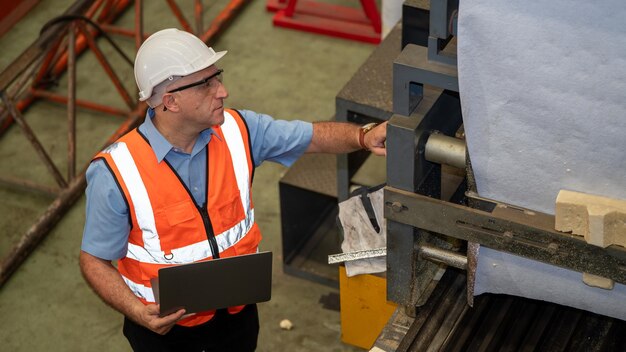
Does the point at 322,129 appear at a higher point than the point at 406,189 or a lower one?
lower

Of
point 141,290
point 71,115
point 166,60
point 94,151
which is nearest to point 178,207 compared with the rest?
point 141,290

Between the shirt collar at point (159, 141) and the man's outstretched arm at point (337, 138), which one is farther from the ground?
the shirt collar at point (159, 141)

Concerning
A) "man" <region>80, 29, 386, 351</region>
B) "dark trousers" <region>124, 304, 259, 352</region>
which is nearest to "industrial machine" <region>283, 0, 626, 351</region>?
"man" <region>80, 29, 386, 351</region>

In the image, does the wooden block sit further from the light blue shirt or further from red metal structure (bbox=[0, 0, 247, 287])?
red metal structure (bbox=[0, 0, 247, 287])

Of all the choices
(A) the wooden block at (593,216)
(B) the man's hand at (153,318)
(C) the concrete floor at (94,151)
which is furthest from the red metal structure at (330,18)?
(A) the wooden block at (593,216)

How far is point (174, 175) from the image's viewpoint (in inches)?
137

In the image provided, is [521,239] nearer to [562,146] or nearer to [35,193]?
[562,146]

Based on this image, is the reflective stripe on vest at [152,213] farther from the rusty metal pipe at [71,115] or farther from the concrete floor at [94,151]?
the rusty metal pipe at [71,115]

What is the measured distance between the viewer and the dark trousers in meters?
3.87

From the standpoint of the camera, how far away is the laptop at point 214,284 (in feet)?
11.0

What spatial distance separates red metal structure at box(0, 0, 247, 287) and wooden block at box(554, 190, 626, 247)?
3920 mm

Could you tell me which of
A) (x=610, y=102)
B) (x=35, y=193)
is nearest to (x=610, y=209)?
(x=610, y=102)

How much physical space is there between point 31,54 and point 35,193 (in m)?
0.97

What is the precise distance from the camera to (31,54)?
19.0ft
